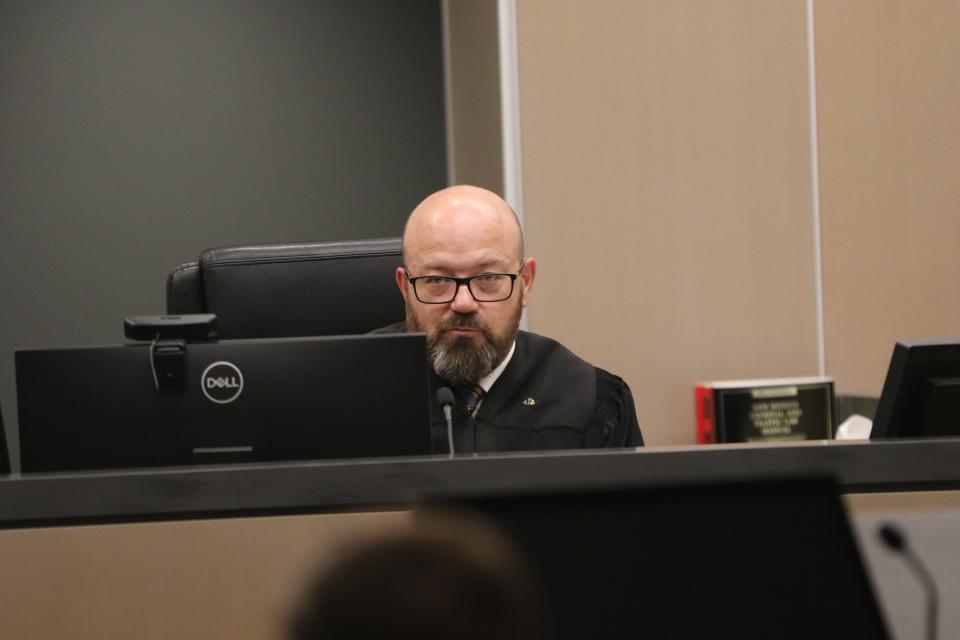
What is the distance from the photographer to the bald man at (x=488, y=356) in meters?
2.06

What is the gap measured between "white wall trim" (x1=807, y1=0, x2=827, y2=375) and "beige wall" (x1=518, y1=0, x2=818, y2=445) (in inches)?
0.8

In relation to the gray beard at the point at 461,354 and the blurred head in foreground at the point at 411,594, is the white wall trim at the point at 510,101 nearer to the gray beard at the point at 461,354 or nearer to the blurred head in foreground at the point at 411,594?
the gray beard at the point at 461,354

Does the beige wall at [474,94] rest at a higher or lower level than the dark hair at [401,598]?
higher

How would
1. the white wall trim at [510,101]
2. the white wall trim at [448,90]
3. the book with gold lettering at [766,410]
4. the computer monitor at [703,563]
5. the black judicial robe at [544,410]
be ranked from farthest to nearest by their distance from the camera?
the white wall trim at [448,90]
the white wall trim at [510,101]
the book with gold lettering at [766,410]
the black judicial robe at [544,410]
the computer monitor at [703,563]

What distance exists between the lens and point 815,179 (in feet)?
10.8

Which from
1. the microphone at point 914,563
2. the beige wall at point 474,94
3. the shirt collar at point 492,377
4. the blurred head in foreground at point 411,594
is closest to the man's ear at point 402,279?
the shirt collar at point 492,377

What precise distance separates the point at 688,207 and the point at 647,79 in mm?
387

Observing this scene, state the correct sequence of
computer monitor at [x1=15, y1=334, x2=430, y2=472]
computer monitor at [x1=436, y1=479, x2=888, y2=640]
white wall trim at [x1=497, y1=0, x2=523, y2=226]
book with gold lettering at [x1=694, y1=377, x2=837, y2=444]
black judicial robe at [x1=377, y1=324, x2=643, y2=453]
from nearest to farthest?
computer monitor at [x1=436, y1=479, x2=888, y2=640] → computer monitor at [x1=15, y1=334, x2=430, y2=472] → black judicial robe at [x1=377, y1=324, x2=643, y2=453] → book with gold lettering at [x1=694, y1=377, x2=837, y2=444] → white wall trim at [x1=497, y1=0, x2=523, y2=226]

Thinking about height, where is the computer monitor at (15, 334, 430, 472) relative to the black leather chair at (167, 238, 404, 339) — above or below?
below

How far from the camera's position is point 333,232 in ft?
12.5

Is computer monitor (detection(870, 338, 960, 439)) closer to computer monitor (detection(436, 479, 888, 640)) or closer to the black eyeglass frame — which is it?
the black eyeglass frame

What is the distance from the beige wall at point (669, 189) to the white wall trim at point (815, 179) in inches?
0.8

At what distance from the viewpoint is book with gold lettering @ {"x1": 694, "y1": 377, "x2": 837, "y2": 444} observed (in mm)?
3074

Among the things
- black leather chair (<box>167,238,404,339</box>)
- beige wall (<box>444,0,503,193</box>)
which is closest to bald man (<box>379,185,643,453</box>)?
black leather chair (<box>167,238,404,339</box>)
